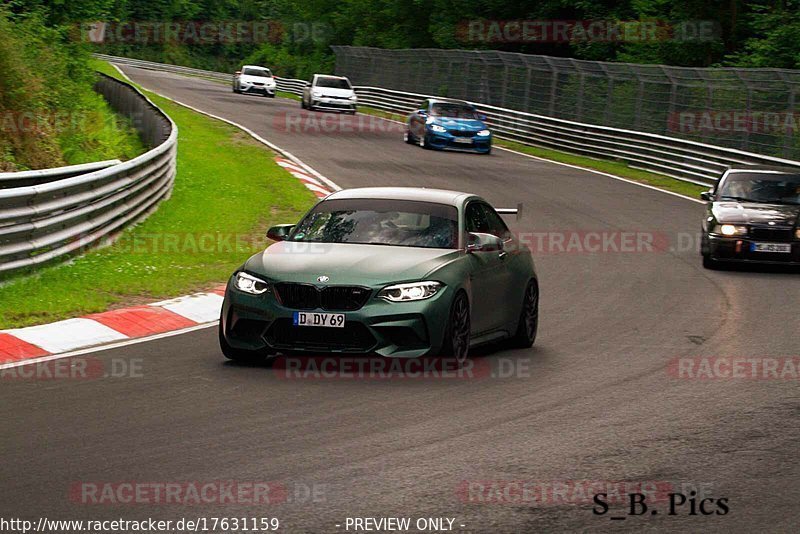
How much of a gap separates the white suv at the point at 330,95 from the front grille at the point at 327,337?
Answer: 43124 mm

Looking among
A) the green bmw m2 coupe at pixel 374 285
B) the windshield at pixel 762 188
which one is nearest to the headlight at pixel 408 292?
the green bmw m2 coupe at pixel 374 285

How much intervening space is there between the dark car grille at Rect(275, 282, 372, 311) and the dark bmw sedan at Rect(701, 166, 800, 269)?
10657 mm

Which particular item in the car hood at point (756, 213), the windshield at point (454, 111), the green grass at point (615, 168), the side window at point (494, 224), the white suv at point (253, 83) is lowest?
the white suv at point (253, 83)

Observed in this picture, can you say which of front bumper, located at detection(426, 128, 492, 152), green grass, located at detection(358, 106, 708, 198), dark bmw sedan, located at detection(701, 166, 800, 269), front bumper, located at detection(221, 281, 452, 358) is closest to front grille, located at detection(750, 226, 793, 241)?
dark bmw sedan, located at detection(701, 166, 800, 269)

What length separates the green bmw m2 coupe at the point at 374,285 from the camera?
10320 mm

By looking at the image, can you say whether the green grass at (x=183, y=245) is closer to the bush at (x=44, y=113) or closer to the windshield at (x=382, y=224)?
the bush at (x=44, y=113)

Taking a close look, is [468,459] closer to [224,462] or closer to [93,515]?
[224,462]

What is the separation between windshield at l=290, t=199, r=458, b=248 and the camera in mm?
11422

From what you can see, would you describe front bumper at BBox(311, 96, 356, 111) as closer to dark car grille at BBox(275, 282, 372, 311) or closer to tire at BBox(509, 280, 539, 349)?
tire at BBox(509, 280, 539, 349)

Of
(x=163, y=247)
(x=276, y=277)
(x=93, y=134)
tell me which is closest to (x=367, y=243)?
(x=276, y=277)

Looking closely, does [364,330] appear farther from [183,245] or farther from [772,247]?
[772,247]

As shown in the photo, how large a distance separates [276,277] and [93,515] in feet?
14.8

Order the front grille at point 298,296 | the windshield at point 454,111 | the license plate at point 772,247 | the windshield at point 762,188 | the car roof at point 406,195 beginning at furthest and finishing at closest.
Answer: the windshield at point 454,111
the windshield at point 762,188
the license plate at point 772,247
the car roof at point 406,195
the front grille at point 298,296

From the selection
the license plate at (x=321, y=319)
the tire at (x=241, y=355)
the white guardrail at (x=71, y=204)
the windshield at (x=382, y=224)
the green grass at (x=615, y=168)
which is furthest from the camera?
the green grass at (x=615, y=168)
